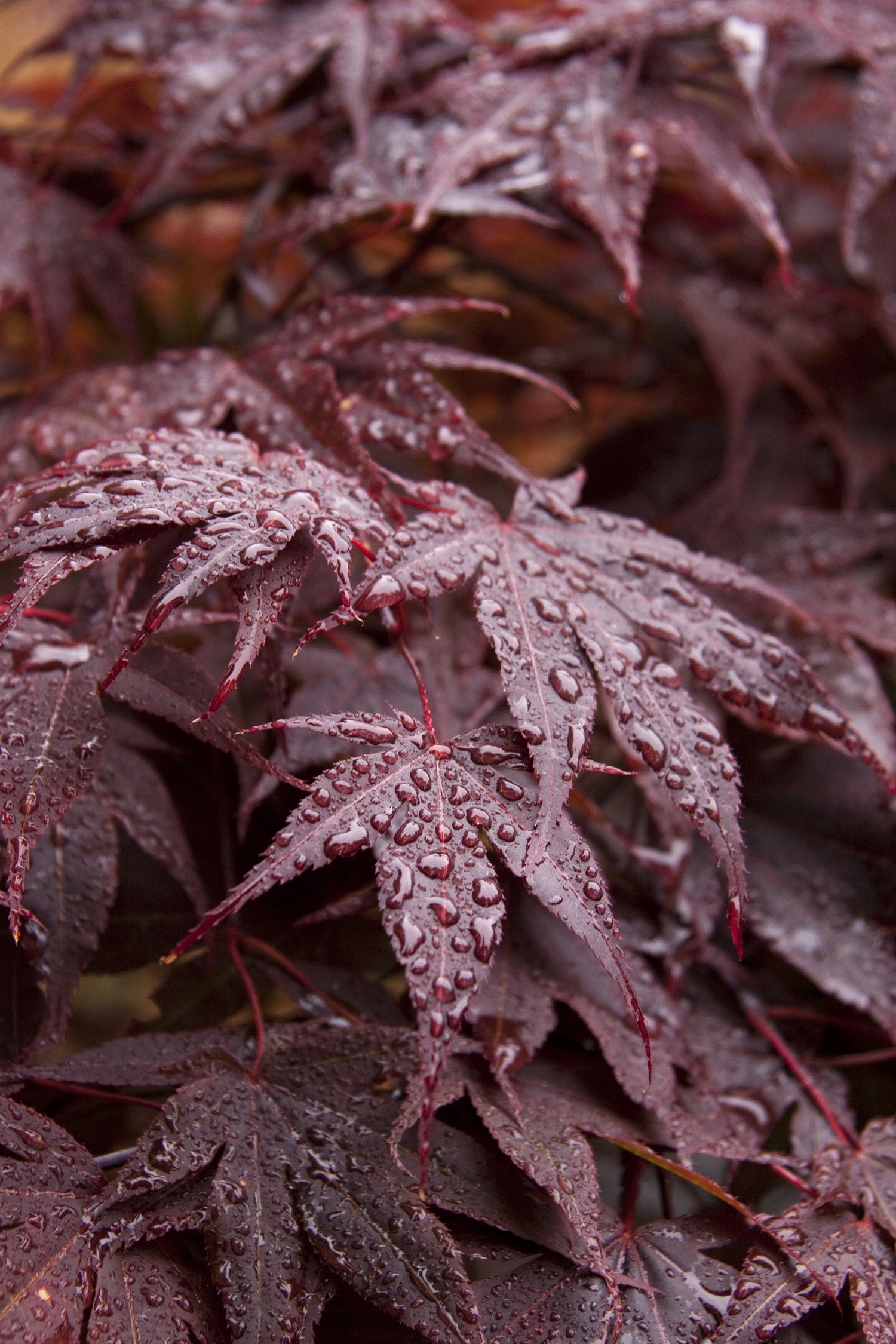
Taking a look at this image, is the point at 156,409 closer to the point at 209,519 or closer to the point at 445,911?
the point at 209,519

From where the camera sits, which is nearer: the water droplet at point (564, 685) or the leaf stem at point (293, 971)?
the water droplet at point (564, 685)

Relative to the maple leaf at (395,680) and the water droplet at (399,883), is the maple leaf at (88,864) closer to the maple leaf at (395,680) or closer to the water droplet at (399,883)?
the maple leaf at (395,680)

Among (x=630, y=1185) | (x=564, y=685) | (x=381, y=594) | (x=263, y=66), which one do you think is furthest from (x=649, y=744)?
(x=263, y=66)


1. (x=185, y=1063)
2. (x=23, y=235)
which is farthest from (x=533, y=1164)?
(x=23, y=235)

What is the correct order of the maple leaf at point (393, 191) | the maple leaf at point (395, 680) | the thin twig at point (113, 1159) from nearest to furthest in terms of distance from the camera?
1. the thin twig at point (113, 1159)
2. the maple leaf at point (395, 680)
3. the maple leaf at point (393, 191)

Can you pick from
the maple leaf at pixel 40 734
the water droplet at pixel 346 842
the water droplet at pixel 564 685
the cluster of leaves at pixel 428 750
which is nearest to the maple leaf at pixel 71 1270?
the cluster of leaves at pixel 428 750

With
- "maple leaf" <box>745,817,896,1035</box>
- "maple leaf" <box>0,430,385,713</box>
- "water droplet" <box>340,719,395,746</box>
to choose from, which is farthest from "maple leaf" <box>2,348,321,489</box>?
"maple leaf" <box>745,817,896,1035</box>

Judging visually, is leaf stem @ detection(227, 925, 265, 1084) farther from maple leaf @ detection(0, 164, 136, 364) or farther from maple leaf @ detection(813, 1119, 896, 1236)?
maple leaf @ detection(0, 164, 136, 364)
